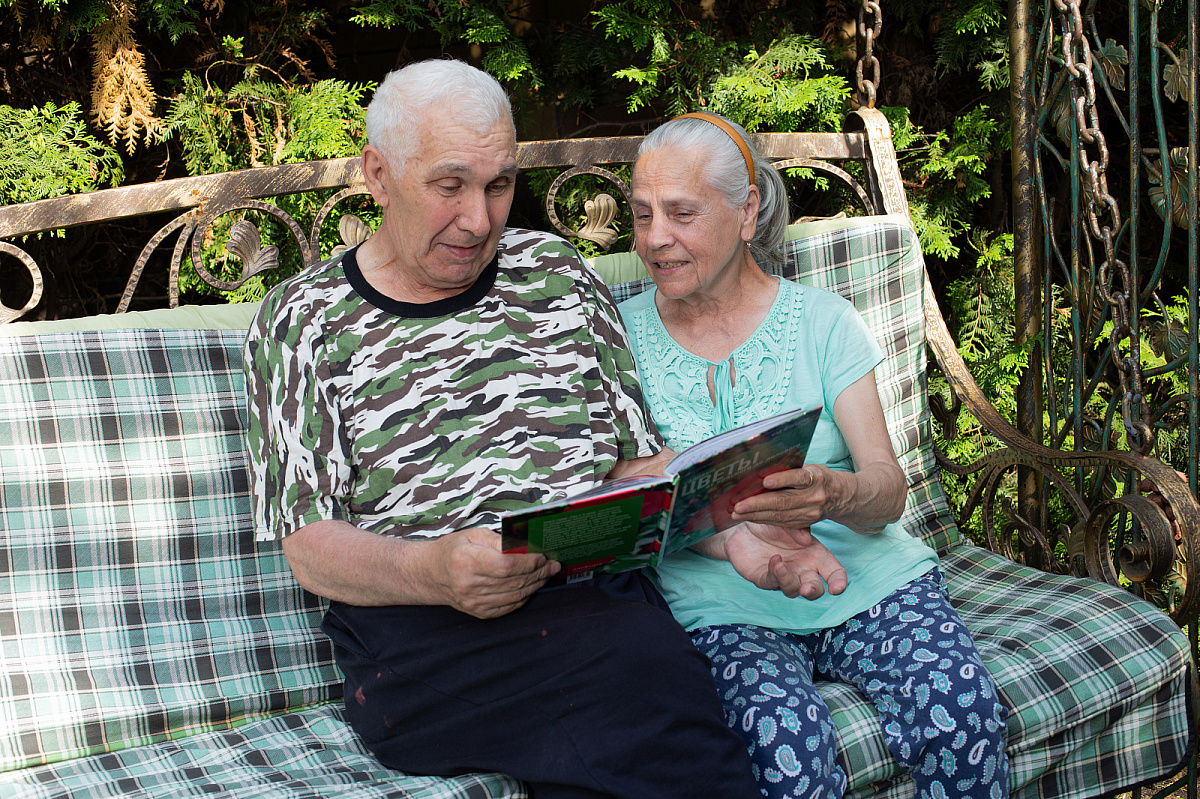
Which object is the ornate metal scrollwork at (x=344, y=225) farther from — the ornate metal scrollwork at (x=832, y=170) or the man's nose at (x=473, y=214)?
the ornate metal scrollwork at (x=832, y=170)

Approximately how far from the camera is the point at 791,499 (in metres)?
1.60

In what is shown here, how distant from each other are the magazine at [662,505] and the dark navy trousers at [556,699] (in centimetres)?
12

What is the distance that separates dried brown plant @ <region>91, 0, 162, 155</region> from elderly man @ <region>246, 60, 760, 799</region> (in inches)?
55.7

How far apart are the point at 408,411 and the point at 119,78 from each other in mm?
1801

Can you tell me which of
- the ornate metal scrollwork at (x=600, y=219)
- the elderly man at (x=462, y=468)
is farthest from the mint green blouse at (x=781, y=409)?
the ornate metal scrollwork at (x=600, y=219)

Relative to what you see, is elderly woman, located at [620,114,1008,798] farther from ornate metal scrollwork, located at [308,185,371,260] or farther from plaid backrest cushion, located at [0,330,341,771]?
plaid backrest cushion, located at [0,330,341,771]

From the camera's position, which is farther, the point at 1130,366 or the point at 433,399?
the point at 1130,366

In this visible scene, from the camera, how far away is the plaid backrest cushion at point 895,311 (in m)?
2.50

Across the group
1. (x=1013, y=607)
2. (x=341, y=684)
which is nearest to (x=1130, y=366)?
(x=1013, y=607)

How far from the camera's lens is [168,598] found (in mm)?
1907

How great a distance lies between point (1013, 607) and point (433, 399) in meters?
1.34

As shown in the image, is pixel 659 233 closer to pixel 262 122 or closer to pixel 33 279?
pixel 33 279

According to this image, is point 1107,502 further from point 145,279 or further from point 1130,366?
point 145,279

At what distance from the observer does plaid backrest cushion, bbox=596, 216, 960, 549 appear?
2.50 metres
